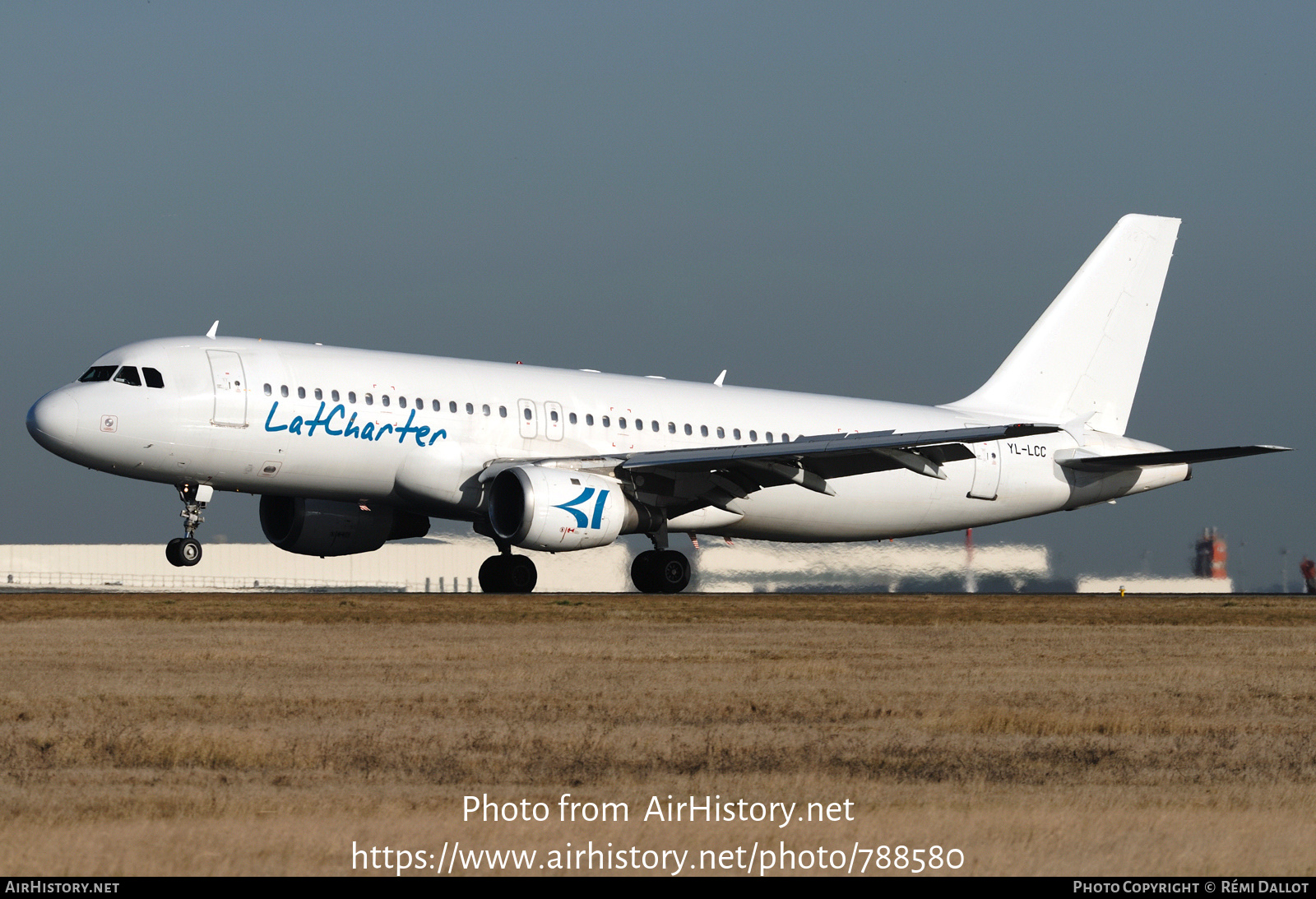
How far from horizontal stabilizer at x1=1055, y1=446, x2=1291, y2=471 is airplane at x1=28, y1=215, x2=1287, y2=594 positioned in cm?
4

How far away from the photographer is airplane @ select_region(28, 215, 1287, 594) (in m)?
25.9

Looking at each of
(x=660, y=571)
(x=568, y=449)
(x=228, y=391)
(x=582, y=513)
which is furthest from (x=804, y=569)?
(x=228, y=391)

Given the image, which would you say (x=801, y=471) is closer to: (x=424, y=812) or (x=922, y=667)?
(x=922, y=667)

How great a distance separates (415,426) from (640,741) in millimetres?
17596

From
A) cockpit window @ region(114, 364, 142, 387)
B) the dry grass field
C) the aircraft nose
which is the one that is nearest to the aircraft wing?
cockpit window @ region(114, 364, 142, 387)

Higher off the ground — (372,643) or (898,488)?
(898,488)

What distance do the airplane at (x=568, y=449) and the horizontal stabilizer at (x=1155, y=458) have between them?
4 cm

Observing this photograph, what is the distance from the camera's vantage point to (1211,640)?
1920 cm

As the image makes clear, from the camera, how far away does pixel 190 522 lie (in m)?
26.9

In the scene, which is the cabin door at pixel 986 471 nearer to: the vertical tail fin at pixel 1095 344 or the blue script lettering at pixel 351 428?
the vertical tail fin at pixel 1095 344

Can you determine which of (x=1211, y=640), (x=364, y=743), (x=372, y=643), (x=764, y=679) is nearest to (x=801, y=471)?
(x=1211, y=640)

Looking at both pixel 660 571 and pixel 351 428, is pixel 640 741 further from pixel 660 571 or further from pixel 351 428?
pixel 660 571
